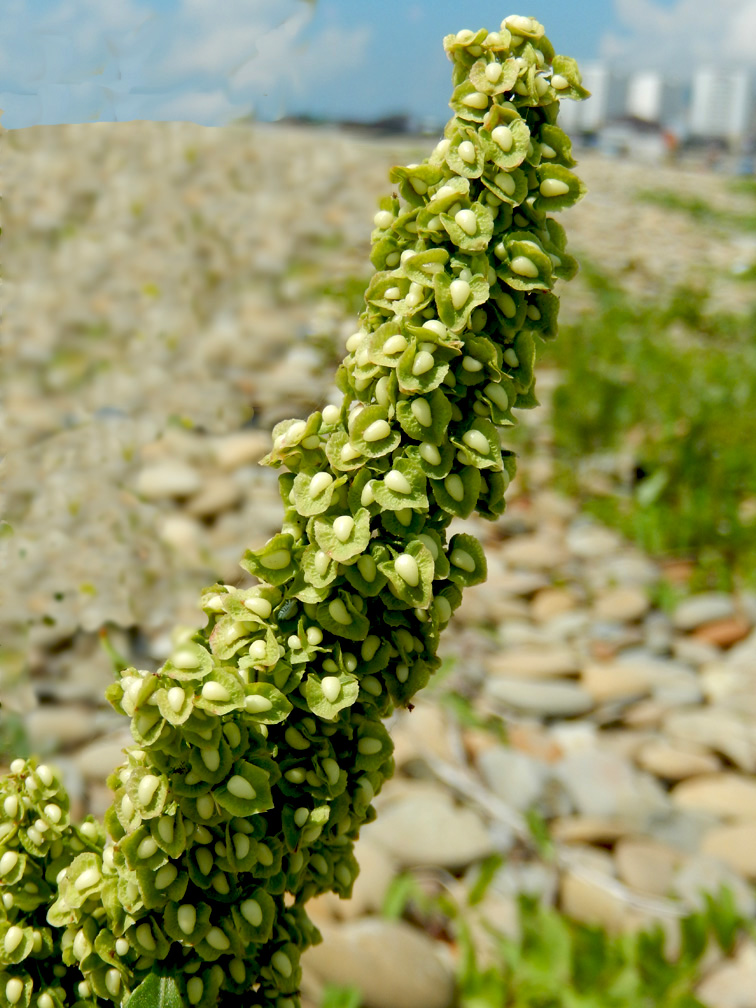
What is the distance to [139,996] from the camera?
1007 mm

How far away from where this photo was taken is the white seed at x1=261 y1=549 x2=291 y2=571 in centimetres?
99

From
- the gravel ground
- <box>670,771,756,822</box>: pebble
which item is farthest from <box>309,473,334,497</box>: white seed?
<box>670,771,756,822</box>: pebble

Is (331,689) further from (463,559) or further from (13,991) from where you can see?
(13,991)

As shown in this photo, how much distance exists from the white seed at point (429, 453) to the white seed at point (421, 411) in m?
0.02

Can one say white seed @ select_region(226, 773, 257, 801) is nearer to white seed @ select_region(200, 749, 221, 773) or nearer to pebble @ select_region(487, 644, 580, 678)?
white seed @ select_region(200, 749, 221, 773)

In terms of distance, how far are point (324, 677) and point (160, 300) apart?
397 cm

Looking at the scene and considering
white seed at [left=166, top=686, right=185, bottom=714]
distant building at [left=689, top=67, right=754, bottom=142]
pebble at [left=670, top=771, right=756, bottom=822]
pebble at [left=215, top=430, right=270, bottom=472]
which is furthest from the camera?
distant building at [left=689, top=67, right=754, bottom=142]

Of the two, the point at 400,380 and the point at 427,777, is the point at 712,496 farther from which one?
the point at 400,380

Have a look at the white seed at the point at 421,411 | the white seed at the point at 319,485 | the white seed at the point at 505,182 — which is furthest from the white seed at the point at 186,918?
the white seed at the point at 505,182

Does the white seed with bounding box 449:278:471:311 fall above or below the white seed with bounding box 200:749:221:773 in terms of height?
above

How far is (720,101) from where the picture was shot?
70000 millimetres

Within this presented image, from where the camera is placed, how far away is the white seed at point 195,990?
3.45ft

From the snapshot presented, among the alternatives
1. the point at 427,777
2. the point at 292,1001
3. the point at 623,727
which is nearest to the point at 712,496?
the point at 623,727

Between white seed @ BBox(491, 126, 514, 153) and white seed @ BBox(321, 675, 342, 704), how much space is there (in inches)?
21.8
